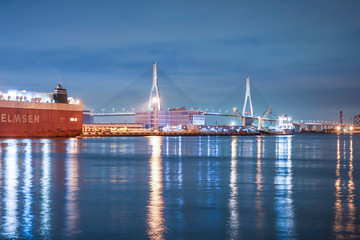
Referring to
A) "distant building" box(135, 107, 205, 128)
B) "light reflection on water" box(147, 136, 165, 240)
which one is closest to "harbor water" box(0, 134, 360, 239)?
"light reflection on water" box(147, 136, 165, 240)

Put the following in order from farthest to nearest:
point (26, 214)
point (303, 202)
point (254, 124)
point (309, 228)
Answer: point (254, 124), point (303, 202), point (26, 214), point (309, 228)

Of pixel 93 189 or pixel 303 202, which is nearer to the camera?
pixel 303 202

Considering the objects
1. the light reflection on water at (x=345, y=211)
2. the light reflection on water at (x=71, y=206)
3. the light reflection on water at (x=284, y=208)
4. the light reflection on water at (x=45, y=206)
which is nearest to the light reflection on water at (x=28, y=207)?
the light reflection on water at (x=45, y=206)

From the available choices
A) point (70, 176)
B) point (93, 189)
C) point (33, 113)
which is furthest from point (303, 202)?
point (33, 113)

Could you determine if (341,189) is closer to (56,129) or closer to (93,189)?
(93,189)

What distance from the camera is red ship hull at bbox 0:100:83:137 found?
4075cm

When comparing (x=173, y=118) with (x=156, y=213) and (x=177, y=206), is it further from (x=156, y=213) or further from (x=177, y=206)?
(x=156, y=213)

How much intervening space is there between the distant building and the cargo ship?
7354 cm

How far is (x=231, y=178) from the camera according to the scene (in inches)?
440

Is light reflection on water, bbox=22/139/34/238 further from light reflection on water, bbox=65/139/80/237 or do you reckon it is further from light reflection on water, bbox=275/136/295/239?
light reflection on water, bbox=275/136/295/239

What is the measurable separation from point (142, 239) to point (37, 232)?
1345 mm

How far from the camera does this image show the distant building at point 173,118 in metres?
125

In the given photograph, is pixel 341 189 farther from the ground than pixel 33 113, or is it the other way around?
pixel 33 113

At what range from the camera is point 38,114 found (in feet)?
142
